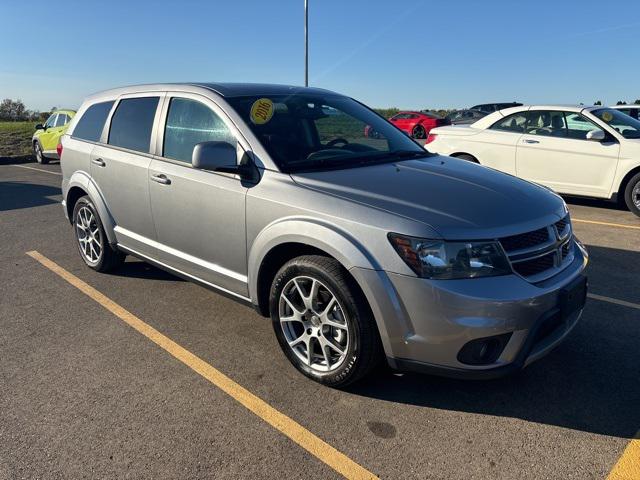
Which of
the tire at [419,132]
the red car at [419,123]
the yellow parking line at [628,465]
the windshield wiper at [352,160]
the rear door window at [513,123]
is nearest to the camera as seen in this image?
the yellow parking line at [628,465]

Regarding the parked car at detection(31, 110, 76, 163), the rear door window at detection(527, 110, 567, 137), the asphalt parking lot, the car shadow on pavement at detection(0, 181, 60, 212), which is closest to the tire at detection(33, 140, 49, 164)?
the parked car at detection(31, 110, 76, 163)

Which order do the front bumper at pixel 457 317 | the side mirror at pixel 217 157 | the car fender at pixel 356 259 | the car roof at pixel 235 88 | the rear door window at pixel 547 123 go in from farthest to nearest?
the rear door window at pixel 547 123 → the car roof at pixel 235 88 → the side mirror at pixel 217 157 → the car fender at pixel 356 259 → the front bumper at pixel 457 317

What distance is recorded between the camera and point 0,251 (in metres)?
6.01

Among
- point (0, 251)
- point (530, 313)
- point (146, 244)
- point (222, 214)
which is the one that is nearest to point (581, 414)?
point (530, 313)

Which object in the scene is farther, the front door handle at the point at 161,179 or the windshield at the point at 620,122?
the windshield at the point at 620,122

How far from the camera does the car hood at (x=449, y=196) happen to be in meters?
2.61

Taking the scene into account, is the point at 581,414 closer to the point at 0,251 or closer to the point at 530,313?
the point at 530,313

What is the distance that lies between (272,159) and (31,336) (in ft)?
7.47

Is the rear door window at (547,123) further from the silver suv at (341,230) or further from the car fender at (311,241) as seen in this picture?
the car fender at (311,241)

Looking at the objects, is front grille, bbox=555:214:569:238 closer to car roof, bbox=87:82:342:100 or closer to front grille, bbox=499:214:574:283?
front grille, bbox=499:214:574:283

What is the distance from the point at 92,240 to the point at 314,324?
3.04 m

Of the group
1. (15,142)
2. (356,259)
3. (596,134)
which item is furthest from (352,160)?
(15,142)

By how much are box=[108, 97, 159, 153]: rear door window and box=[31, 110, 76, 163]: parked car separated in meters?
10.8

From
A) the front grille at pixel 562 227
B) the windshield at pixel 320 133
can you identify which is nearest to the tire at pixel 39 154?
the windshield at pixel 320 133
